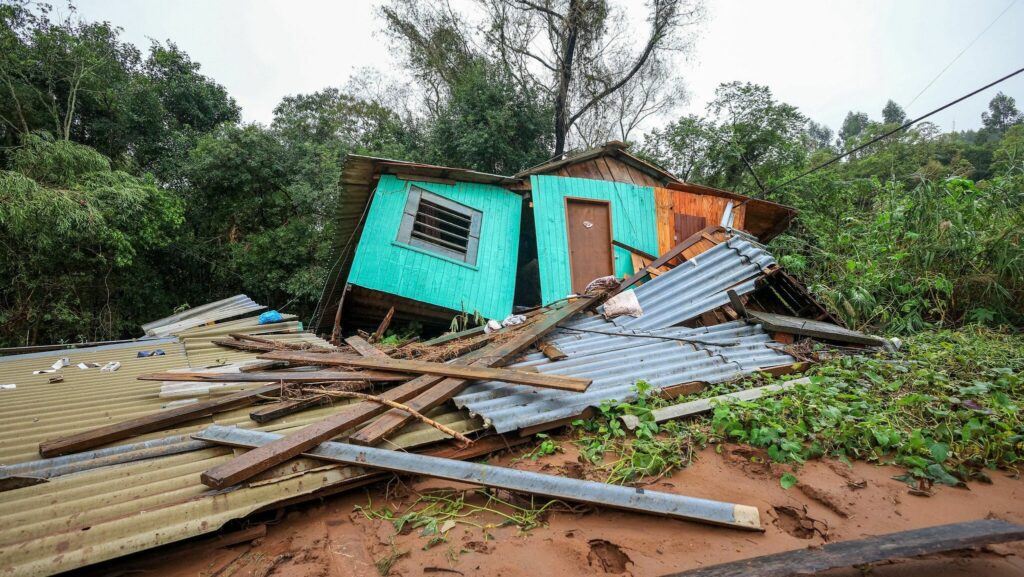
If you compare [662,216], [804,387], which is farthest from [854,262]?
[804,387]

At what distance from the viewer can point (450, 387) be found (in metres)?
3.06

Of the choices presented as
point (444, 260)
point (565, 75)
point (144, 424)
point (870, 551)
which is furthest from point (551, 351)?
point (565, 75)

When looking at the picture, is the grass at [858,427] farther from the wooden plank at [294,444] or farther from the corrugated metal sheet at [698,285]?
the wooden plank at [294,444]

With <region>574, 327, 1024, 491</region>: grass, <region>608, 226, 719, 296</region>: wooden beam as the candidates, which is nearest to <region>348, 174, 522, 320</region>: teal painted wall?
<region>608, 226, 719, 296</region>: wooden beam

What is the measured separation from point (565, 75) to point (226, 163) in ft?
43.0

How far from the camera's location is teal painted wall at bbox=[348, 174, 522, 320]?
6.96 m

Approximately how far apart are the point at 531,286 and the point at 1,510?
9.09m

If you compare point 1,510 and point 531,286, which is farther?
point 531,286

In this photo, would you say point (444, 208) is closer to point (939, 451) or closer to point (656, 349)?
point (656, 349)

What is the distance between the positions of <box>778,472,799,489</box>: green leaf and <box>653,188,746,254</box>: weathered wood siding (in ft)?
21.9

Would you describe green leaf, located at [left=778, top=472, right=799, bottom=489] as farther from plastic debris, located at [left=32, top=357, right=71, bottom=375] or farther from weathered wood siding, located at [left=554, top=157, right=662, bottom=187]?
plastic debris, located at [left=32, top=357, right=71, bottom=375]

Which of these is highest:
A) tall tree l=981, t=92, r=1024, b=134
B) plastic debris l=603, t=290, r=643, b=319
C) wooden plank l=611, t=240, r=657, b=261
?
tall tree l=981, t=92, r=1024, b=134

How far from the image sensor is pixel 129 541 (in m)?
1.58

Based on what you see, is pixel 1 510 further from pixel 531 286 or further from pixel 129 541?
pixel 531 286
